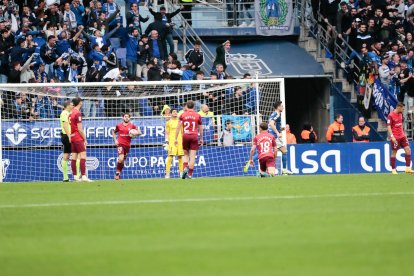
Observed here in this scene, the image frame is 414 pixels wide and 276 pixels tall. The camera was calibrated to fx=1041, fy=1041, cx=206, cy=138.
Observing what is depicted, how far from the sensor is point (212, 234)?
10.2m

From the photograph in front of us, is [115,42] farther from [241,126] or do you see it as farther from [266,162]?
[266,162]

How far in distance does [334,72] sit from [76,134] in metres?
13.6

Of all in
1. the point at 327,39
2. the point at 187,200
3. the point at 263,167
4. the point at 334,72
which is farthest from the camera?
the point at 327,39

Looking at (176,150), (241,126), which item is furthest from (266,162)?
(241,126)

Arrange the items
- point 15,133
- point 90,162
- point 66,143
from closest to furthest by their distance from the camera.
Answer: point 66,143
point 15,133
point 90,162

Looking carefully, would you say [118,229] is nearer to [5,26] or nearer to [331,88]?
[5,26]

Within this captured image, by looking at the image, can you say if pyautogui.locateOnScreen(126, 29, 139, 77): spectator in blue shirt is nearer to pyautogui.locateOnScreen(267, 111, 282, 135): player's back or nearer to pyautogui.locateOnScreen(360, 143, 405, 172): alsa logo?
pyautogui.locateOnScreen(267, 111, 282, 135): player's back

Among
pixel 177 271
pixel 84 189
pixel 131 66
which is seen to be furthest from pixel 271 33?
pixel 177 271

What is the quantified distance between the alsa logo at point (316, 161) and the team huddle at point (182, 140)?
1.53m

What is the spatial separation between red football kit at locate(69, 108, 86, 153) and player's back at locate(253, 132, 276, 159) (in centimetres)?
416

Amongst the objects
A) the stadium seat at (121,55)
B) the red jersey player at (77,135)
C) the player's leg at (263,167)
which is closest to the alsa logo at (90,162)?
the red jersey player at (77,135)

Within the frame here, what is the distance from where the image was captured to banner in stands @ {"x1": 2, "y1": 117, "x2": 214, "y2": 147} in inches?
1103

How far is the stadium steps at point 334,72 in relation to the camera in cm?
3375

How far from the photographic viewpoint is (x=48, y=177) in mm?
28375
